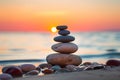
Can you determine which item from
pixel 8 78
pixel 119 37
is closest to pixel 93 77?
pixel 8 78

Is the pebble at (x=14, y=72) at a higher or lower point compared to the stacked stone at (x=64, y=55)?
lower

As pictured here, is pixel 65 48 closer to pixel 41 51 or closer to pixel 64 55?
pixel 64 55

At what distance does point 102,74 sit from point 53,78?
1.28 m

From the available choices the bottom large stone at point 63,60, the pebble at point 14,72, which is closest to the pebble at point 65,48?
the bottom large stone at point 63,60

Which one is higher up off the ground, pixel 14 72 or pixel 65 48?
pixel 65 48

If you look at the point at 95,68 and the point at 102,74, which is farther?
the point at 95,68

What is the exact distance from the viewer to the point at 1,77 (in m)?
7.99

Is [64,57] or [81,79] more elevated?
[64,57]

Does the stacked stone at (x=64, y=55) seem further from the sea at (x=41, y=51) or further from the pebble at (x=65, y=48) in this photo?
the sea at (x=41, y=51)

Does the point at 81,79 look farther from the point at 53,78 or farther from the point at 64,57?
the point at 64,57

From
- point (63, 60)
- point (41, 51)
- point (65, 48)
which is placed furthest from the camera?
point (41, 51)

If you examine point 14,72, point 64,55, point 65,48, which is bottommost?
point 14,72

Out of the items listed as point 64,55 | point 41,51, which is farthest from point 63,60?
point 41,51

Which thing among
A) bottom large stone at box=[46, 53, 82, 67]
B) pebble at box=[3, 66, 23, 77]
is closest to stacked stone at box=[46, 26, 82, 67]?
bottom large stone at box=[46, 53, 82, 67]
